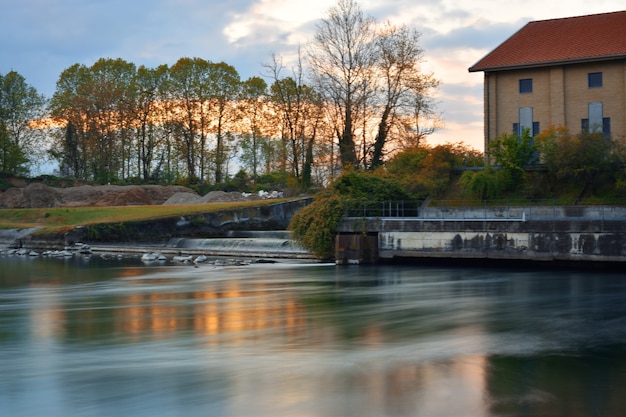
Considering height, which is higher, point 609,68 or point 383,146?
point 609,68

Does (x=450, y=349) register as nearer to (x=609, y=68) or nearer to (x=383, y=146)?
(x=609, y=68)

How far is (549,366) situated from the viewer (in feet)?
46.2

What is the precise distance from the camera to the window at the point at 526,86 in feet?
166

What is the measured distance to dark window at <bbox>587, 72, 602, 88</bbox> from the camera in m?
48.6

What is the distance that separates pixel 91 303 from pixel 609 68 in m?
38.0

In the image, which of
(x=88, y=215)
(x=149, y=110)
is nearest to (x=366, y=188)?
(x=88, y=215)

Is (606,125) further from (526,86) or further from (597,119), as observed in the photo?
(526,86)

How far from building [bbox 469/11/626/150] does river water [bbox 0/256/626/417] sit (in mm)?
22221

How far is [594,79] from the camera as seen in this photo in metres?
48.8

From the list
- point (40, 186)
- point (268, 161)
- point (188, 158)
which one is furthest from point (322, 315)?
point (268, 161)

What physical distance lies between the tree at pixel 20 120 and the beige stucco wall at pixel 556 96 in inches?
2072

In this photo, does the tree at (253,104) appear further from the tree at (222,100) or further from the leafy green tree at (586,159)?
the leafy green tree at (586,159)

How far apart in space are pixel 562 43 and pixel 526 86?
12.6 ft

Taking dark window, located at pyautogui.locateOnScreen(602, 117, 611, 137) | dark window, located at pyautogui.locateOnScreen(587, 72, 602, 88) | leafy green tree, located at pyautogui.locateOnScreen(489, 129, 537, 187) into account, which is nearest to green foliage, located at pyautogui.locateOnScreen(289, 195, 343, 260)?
leafy green tree, located at pyautogui.locateOnScreen(489, 129, 537, 187)
